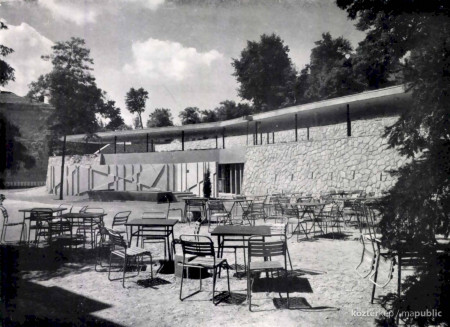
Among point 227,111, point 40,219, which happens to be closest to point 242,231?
point 40,219

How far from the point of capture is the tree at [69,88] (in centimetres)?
2603

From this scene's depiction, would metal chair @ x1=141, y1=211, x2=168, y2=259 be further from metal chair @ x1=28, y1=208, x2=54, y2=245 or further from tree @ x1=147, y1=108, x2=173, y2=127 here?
tree @ x1=147, y1=108, x2=173, y2=127

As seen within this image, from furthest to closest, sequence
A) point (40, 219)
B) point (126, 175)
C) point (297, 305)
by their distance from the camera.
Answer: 1. point (126, 175)
2. point (40, 219)
3. point (297, 305)

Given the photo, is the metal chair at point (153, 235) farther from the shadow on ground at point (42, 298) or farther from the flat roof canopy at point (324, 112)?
the flat roof canopy at point (324, 112)

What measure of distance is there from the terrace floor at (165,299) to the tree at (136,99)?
2528 inches

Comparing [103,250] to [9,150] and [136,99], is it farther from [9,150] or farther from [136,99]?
[136,99]

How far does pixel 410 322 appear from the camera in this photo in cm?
342

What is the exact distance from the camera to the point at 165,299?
5.21 meters

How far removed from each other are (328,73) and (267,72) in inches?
361

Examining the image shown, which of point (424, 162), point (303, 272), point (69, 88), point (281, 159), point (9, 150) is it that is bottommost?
point (303, 272)

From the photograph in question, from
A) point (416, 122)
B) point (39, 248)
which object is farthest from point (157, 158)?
point (416, 122)

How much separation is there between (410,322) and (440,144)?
1.64 meters

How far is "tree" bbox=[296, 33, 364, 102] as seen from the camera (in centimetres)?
3309

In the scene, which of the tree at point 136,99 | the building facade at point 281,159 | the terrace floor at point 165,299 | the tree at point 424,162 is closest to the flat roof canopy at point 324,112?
the building facade at point 281,159
